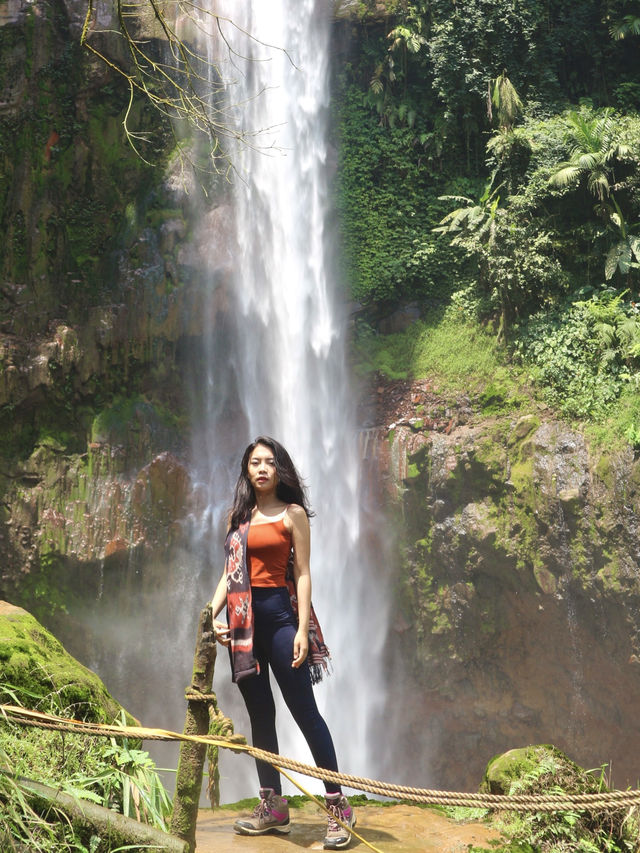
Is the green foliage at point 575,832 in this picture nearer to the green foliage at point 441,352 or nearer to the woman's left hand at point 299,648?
the woman's left hand at point 299,648

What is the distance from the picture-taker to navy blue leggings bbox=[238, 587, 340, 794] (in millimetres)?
3547

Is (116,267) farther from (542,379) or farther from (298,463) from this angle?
(542,379)

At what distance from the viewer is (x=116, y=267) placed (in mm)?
13195

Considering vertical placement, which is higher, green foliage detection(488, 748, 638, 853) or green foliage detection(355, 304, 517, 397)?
green foliage detection(355, 304, 517, 397)

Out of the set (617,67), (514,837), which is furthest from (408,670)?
(617,67)

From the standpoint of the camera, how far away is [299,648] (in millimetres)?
3492

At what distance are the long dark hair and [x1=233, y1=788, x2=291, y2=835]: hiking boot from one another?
126 cm

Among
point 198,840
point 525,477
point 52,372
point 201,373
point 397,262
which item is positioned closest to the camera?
point 198,840

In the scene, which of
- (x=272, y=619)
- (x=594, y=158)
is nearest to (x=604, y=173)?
(x=594, y=158)

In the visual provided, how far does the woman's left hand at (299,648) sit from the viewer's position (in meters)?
3.48

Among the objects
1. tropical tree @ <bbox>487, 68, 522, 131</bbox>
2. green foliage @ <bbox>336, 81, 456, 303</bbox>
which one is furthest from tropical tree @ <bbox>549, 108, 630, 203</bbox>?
green foliage @ <bbox>336, 81, 456, 303</bbox>

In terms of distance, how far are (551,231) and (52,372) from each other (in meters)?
8.23

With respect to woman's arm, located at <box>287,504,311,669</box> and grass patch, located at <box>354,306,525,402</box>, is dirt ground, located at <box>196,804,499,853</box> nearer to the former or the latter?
woman's arm, located at <box>287,504,311,669</box>

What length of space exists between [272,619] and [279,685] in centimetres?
29
